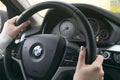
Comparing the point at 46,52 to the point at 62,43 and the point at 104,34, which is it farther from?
the point at 104,34

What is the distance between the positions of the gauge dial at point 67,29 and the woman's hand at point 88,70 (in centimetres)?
36

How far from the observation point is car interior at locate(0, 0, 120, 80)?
1368mm

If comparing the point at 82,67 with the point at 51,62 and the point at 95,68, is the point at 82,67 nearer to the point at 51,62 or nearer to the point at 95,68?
the point at 95,68

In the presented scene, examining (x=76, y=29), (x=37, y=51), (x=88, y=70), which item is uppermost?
(x=76, y=29)

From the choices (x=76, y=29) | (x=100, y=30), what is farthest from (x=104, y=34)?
(x=76, y=29)

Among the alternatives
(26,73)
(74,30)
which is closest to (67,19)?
(74,30)

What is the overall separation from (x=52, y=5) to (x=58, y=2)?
0.12 feet

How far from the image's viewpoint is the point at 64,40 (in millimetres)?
1469

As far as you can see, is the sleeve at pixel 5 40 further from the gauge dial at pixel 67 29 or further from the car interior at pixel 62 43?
the gauge dial at pixel 67 29

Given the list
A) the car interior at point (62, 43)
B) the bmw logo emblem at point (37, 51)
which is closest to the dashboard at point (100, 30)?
the car interior at point (62, 43)

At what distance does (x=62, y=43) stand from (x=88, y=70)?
256 millimetres

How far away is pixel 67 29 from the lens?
5.47 feet

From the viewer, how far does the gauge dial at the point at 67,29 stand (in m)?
1.63

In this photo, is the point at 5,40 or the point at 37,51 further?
the point at 5,40
